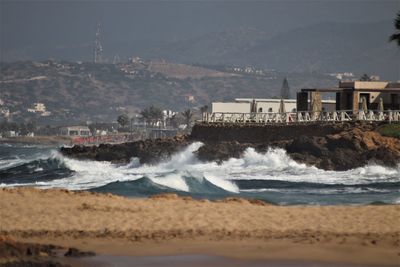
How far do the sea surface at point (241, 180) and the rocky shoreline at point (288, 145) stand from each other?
2.20ft

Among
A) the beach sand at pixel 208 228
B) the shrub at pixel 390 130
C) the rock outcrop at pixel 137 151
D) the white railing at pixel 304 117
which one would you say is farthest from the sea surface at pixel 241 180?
the beach sand at pixel 208 228

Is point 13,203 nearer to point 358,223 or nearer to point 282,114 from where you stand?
point 358,223

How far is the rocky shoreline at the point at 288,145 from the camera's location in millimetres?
48688

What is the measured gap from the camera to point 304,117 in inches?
2467

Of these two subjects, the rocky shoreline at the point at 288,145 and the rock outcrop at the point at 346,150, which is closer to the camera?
the rock outcrop at the point at 346,150

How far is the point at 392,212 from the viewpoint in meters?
23.7

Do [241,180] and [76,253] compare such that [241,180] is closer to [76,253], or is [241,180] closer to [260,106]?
[76,253]

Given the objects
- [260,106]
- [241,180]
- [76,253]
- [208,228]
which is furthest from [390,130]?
[76,253]

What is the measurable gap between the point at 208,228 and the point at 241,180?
878 inches

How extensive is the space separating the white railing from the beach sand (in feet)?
105

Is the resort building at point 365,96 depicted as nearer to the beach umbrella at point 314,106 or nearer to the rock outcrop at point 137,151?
the beach umbrella at point 314,106

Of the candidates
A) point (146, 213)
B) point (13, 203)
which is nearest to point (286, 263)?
point (146, 213)

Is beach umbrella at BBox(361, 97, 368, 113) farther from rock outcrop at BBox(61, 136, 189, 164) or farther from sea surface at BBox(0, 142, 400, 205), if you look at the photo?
rock outcrop at BBox(61, 136, 189, 164)

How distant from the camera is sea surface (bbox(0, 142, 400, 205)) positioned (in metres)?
35.8
